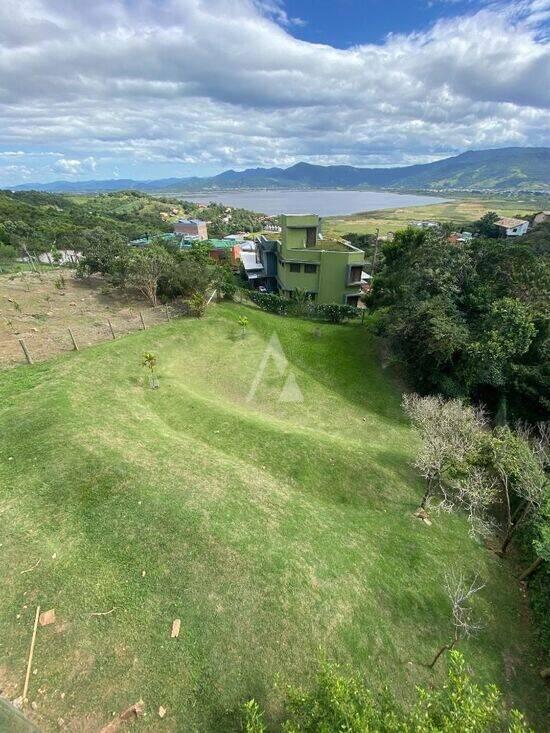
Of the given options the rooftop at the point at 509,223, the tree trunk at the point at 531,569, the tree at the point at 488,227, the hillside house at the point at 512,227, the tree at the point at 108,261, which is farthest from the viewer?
the tree at the point at 488,227

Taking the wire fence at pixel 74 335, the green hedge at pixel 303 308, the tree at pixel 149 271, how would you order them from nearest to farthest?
the wire fence at pixel 74 335, the tree at pixel 149 271, the green hedge at pixel 303 308

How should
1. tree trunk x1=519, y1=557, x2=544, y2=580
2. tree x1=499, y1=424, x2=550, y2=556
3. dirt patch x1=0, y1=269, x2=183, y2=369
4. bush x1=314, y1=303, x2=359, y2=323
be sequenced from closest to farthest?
tree trunk x1=519, y1=557, x2=544, y2=580 < tree x1=499, y1=424, x2=550, y2=556 < dirt patch x1=0, y1=269, x2=183, y2=369 < bush x1=314, y1=303, x2=359, y2=323

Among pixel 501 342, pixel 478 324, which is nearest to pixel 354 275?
pixel 478 324

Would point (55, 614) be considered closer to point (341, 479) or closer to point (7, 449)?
point (7, 449)

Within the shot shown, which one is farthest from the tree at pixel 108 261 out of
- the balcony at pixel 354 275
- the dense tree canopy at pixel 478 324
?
the dense tree canopy at pixel 478 324

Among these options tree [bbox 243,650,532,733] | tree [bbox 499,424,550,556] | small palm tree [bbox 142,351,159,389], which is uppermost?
tree [bbox 243,650,532,733]

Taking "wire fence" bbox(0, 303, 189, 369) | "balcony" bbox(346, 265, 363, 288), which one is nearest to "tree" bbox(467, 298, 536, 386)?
"balcony" bbox(346, 265, 363, 288)

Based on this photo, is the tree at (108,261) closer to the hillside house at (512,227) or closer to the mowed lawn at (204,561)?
the mowed lawn at (204,561)

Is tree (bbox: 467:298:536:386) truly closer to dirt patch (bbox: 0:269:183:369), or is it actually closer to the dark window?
the dark window
